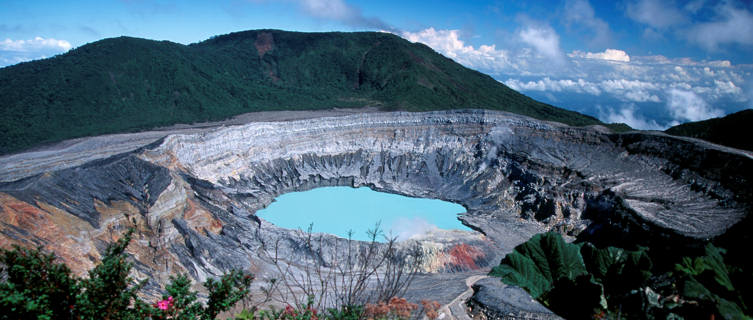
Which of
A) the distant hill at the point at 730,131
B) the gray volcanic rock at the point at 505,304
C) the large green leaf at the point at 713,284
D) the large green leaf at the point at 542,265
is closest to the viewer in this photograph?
the large green leaf at the point at 713,284

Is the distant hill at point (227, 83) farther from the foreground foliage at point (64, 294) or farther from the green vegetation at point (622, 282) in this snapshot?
the green vegetation at point (622, 282)

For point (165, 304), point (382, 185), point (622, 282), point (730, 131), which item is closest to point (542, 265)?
point (622, 282)

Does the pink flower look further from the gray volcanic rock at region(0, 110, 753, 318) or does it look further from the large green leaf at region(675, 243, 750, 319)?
the gray volcanic rock at region(0, 110, 753, 318)

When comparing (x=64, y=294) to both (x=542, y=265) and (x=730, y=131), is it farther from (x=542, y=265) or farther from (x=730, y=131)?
(x=730, y=131)

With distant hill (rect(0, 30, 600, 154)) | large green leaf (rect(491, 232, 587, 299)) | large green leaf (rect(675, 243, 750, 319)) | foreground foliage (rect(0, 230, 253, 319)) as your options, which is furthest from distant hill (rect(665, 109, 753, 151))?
foreground foliage (rect(0, 230, 253, 319))

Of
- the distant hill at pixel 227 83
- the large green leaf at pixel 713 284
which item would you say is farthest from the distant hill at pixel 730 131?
the large green leaf at pixel 713 284

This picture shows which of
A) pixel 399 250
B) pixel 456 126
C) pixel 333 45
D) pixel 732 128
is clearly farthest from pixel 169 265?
pixel 333 45

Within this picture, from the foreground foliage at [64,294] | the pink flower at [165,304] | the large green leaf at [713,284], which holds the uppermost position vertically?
the large green leaf at [713,284]
